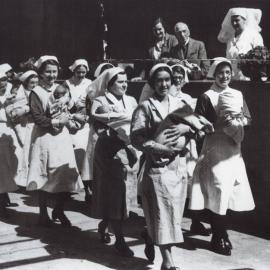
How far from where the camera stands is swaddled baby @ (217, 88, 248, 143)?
7.13 m

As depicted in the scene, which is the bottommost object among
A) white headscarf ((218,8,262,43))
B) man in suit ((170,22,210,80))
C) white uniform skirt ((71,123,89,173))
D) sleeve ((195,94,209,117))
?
white uniform skirt ((71,123,89,173))

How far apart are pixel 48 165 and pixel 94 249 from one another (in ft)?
4.76

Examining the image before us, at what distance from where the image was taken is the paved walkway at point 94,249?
6.80 m

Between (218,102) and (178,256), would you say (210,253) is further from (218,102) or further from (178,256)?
(218,102)

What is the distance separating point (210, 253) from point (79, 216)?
2.35 metres

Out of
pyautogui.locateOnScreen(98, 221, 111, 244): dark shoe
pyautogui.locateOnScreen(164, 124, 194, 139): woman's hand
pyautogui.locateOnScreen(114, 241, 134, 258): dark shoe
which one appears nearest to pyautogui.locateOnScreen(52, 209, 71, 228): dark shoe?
pyautogui.locateOnScreen(98, 221, 111, 244): dark shoe

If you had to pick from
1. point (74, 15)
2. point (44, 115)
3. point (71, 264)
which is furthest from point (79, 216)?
point (74, 15)

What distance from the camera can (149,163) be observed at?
21.3 feet

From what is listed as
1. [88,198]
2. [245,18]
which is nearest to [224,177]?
[88,198]

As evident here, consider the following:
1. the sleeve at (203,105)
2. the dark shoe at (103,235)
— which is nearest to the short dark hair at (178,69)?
the sleeve at (203,105)

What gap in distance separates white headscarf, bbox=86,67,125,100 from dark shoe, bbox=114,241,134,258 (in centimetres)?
170

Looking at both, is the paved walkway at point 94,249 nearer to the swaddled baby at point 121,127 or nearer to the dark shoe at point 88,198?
the dark shoe at point 88,198

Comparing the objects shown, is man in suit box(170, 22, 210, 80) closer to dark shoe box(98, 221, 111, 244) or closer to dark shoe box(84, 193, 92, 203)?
dark shoe box(84, 193, 92, 203)

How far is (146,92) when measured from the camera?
328 inches
